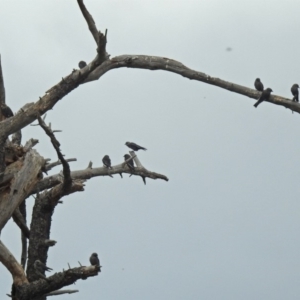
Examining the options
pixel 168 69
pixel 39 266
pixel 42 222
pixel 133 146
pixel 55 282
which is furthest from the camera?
pixel 133 146

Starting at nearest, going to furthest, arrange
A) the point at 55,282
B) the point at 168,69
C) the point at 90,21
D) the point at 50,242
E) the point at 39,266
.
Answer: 1. the point at 90,21
2. the point at 55,282
3. the point at 168,69
4. the point at 39,266
5. the point at 50,242

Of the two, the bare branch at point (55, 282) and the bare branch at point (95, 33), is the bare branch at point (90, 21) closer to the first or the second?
the bare branch at point (95, 33)

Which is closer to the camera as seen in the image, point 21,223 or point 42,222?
point 42,222

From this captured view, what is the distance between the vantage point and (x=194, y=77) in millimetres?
13203

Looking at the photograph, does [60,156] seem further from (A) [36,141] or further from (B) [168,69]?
(B) [168,69]

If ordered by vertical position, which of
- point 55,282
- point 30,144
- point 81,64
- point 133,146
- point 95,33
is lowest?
point 55,282

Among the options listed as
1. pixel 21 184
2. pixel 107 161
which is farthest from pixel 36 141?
pixel 107 161

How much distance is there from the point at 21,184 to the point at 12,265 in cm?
143

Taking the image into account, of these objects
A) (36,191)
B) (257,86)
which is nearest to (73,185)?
(36,191)

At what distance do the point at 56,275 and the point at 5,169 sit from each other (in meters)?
2.28

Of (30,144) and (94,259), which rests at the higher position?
(30,144)

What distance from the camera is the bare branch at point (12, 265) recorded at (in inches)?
524

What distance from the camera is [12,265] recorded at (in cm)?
1351

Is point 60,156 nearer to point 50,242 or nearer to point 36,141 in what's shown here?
point 36,141
